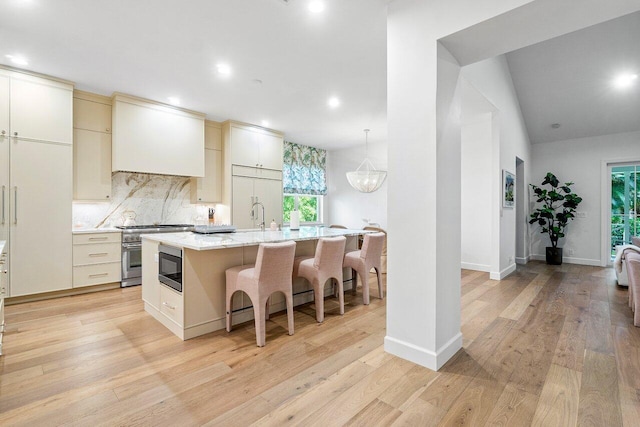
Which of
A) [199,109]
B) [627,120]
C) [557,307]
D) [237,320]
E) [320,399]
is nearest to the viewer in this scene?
[320,399]

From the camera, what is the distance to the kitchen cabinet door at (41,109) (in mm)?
3467

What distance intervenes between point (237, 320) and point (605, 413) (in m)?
2.65

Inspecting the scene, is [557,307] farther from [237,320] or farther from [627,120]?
[627,120]

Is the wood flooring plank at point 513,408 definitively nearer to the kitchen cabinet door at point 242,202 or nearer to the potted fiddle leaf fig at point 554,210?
the kitchen cabinet door at point 242,202

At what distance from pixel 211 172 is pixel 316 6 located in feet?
12.1

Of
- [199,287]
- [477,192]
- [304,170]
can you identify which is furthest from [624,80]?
[199,287]

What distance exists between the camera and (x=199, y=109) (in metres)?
4.81

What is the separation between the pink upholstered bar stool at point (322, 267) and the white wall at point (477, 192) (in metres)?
3.21

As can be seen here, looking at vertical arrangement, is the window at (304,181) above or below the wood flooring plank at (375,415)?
above

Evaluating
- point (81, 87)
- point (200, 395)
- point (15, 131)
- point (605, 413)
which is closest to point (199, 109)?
point (81, 87)

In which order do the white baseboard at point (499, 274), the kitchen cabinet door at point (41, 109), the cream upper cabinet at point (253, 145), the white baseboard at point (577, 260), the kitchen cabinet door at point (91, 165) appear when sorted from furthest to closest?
the white baseboard at point (577, 260), the cream upper cabinet at point (253, 145), the white baseboard at point (499, 274), the kitchen cabinet door at point (91, 165), the kitchen cabinet door at point (41, 109)

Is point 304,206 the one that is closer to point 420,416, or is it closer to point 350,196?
point 350,196

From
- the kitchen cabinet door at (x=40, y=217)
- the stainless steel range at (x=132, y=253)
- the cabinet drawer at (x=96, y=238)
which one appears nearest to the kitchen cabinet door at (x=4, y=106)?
the kitchen cabinet door at (x=40, y=217)

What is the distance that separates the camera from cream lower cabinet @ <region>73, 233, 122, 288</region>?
384cm
